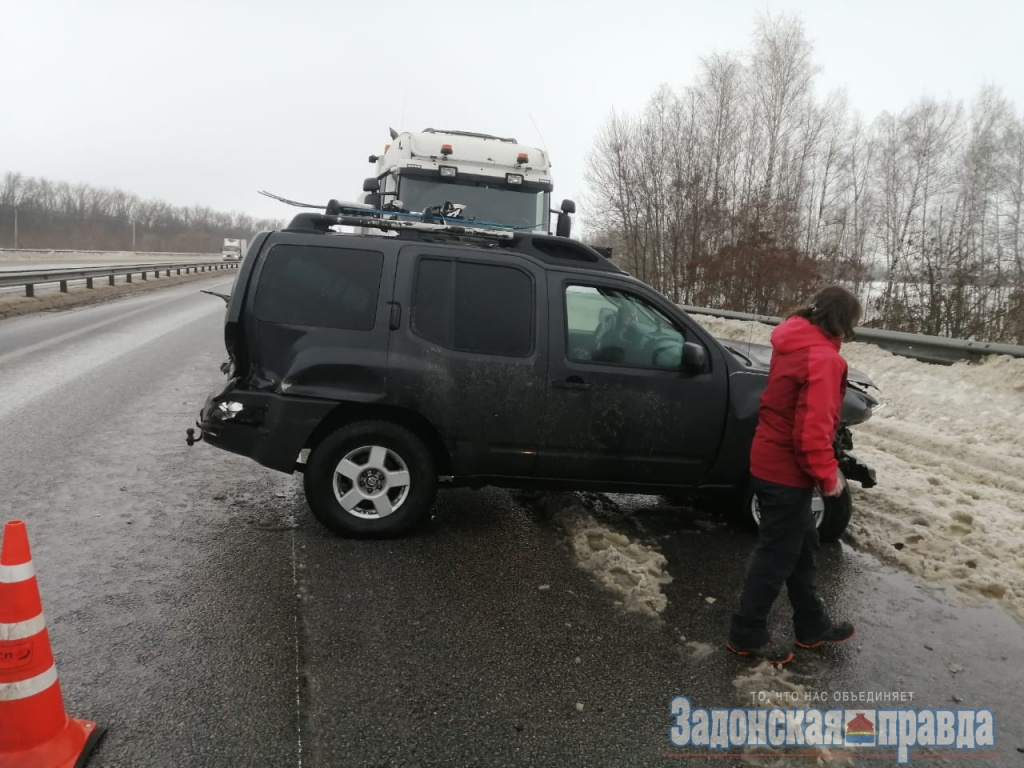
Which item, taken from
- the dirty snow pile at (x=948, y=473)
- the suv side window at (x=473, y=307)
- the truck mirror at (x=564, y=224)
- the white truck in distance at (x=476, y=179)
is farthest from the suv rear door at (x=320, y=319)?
the truck mirror at (x=564, y=224)

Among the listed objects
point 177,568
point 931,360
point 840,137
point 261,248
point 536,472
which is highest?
point 840,137

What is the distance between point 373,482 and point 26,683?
2.50 m

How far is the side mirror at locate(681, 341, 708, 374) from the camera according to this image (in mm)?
4953

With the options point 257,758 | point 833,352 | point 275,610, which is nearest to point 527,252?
point 833,352

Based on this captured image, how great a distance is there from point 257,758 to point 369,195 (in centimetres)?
1013

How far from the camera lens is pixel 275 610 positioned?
3918 millimetres

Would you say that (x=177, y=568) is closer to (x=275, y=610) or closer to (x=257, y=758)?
(x=275, y=610)

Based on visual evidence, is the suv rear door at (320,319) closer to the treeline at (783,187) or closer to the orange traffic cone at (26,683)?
the orange traffic cone at (26,683)

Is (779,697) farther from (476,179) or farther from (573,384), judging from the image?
(476,179)

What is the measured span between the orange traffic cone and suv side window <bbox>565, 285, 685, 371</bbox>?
3.27 meters

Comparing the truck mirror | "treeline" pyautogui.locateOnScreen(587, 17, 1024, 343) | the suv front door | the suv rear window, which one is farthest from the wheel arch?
"treeline" pyautogui.locateOnScreen(587, 17, 1024, 343)

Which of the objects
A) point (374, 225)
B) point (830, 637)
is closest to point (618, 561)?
point (830, 637)

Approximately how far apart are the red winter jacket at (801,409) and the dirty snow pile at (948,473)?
189cm

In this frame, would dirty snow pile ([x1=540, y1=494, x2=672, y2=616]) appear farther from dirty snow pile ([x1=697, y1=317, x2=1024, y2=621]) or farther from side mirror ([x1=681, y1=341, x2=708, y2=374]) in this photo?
dirty snow pile ([x1=697, y1=317, x2=1024, y2=621])
